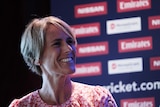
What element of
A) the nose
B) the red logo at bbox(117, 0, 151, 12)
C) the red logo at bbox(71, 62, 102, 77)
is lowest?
the red logo at bbox(71, 62, 102, 77)

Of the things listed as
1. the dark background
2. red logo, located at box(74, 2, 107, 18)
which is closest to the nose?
red logo, located at box(74, 2, 107, 18)

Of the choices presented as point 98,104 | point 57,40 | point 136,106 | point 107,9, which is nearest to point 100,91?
point 98,104

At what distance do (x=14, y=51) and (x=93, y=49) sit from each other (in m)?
0.63

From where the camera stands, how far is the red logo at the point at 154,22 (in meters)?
2.83

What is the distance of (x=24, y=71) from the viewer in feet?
10.4

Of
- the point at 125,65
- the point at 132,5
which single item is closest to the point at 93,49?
the point at 125,65

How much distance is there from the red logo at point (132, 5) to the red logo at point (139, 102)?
2.05 ft

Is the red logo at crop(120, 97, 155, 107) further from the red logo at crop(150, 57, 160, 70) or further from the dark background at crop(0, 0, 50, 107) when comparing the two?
the dark background at crop(0, 0, 50, 107)

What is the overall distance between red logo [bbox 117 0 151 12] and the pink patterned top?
1222 mm

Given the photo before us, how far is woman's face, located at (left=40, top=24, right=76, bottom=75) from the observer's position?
1.70 m

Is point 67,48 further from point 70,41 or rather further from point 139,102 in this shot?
point 139,102

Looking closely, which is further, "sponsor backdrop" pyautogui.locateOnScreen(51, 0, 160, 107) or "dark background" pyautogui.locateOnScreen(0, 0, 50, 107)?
"dark background" pyautogui.locateOnScreen(0, 0, 50, 107)

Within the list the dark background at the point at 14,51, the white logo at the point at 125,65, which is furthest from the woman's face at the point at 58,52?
the dark background at the point at 14,51

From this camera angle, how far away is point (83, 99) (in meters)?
1.78
